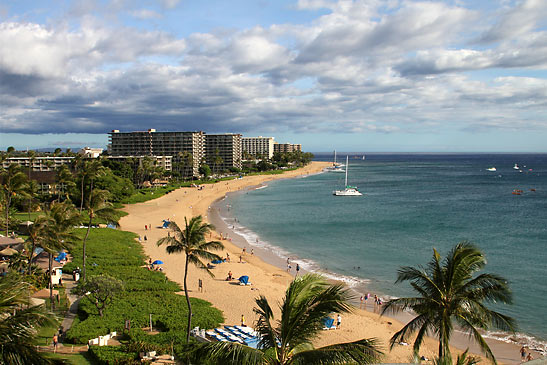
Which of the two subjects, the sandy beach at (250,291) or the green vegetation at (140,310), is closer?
the green vegetation at (140,310)

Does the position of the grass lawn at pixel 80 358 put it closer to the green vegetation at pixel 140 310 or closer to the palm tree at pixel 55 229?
the green vegetation at pixel 140 310

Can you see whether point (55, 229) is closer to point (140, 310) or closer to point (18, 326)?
point (140, 310)

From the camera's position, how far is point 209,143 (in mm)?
169750

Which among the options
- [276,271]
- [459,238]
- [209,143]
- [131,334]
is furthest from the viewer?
[209,143]

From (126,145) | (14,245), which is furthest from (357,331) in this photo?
(126,145)

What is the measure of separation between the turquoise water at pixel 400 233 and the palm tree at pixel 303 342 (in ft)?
67.9

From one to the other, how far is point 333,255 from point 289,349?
34.4 meters

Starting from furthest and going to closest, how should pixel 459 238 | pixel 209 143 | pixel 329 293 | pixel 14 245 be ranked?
pixel 209 143 < pixel 459 238 < pixel 14 245 < pixel 329 293

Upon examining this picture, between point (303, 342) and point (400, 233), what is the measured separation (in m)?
46.9

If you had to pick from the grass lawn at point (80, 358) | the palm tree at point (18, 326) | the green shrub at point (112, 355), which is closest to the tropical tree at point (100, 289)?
the grass lawn at point (80, 358)

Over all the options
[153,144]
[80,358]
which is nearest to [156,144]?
[153,144]

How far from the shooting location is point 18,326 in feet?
21.3

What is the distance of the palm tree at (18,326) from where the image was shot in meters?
5.94

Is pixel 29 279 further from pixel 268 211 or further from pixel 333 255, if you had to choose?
pixel 268 211
